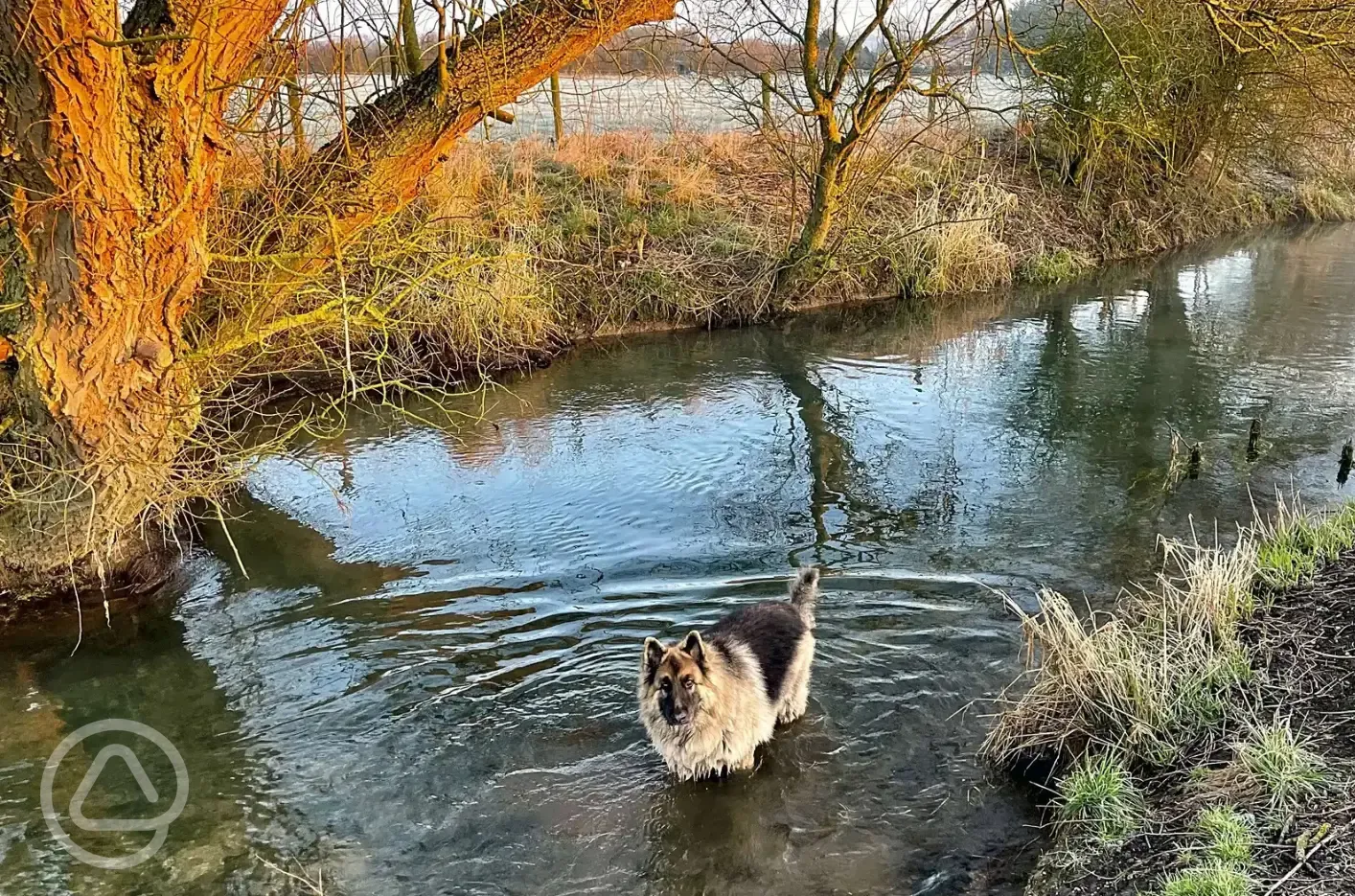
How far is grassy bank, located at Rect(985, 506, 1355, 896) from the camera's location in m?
3.63

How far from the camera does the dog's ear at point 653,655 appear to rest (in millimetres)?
4684

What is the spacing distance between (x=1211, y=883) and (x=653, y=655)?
254 centimetres

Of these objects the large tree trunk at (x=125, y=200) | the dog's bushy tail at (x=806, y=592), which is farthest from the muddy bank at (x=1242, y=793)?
the large tree trunk at (x=125, y=200)

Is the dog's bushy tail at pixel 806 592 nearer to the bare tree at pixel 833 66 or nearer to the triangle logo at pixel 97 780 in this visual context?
the triangle logo at pixel 97 780

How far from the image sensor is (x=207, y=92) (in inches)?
241

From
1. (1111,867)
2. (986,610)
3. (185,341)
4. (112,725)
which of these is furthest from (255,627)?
(1111,867)

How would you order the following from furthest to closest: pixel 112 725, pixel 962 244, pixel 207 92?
pixel 962 244 < pixel 207 92 < pixel 112 725

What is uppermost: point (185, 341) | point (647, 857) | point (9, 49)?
point (9, 49)

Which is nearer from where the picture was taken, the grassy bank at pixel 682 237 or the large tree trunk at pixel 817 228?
the grassy bank at pixel 682 237

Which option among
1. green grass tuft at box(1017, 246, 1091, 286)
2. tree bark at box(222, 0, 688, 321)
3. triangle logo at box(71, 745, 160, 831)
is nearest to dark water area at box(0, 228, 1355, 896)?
triangle logo at box(71, 745, 160, 831)

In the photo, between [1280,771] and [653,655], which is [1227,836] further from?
[653,655]

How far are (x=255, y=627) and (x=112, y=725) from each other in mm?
1197

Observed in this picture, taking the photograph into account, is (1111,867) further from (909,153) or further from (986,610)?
(909,153)

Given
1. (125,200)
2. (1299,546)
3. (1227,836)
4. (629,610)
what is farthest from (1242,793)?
(125,200)
